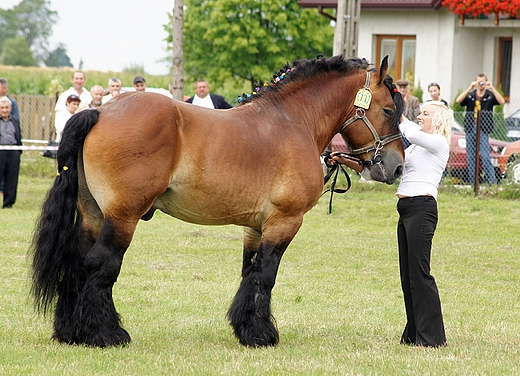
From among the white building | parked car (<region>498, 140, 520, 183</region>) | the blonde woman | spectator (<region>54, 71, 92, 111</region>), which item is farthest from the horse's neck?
the white building

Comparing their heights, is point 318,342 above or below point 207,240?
below

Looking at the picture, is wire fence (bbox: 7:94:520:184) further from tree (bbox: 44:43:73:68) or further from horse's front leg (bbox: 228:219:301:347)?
tree (bbox: 44:43:73:68)

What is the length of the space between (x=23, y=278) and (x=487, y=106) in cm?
1058

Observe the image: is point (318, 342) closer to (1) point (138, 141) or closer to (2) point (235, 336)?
(2) point (235, 336)

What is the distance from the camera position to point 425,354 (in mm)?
6023

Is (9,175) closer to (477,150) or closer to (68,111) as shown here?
(68,111)

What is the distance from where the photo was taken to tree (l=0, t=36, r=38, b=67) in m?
88.8

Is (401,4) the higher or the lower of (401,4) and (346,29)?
the higher

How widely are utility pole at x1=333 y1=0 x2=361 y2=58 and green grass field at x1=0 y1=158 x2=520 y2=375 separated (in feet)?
14.9

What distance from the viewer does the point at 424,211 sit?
6.33 meters

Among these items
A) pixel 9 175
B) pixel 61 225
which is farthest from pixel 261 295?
pixel 9 175

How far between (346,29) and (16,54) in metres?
78.4

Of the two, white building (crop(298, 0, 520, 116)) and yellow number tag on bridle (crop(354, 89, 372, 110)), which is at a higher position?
white building (crop(298, 0, 520, 116))

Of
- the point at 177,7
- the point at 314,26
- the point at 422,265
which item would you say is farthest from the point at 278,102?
the point at 314,26
